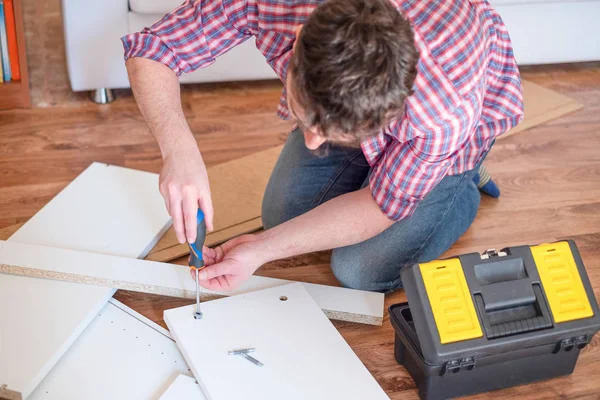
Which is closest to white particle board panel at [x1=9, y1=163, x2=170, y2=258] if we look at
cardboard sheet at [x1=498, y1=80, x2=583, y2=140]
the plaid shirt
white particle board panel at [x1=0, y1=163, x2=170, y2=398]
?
white particle board panel at [x1=0, y1=163, x2=170, y2=398]

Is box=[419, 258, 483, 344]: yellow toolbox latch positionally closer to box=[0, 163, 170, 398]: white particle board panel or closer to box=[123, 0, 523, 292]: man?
box=[123, 0, 523, 292]: man

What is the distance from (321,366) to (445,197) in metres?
0.51

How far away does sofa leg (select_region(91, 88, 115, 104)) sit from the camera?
2404mm

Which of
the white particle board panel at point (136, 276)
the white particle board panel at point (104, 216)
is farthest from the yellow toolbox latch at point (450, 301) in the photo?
the white particle board panel at point (104, 216)

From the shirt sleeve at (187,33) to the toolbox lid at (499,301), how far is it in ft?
2.08

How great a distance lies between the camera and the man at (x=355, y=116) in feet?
3.55

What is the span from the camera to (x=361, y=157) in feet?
5.64

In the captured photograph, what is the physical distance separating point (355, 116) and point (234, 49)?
1.40 meters

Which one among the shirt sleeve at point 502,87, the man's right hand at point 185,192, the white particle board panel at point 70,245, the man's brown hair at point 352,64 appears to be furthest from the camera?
the shirt sleeve at point 502,87

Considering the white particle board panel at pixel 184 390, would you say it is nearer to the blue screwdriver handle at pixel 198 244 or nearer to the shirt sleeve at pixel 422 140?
the blue screwdriver handle at pixel 198 244

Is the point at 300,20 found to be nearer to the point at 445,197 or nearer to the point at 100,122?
the point at 445,197

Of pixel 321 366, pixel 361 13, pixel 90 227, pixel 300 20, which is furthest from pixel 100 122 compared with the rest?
pixel 361 13

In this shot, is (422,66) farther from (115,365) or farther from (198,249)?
(115,365)

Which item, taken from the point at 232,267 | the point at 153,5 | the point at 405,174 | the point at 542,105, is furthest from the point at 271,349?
the point at 542,105
